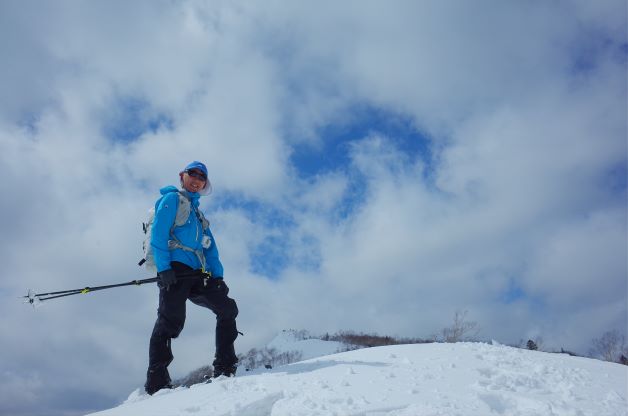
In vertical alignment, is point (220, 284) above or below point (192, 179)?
below

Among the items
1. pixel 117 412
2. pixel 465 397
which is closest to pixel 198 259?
pixel 117 412

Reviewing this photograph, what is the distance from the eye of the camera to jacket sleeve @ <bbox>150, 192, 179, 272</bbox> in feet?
17.0

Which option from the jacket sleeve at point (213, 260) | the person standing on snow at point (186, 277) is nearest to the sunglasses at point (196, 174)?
the person standing on snow at point (186, 277)

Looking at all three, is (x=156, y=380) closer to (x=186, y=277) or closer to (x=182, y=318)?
(x=182, y=318)

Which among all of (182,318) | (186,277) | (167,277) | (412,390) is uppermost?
(186,277)

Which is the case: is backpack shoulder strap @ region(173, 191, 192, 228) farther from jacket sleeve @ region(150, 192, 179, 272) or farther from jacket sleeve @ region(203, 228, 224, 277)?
jacket sleeve @ region(203, 228, 224, 277)

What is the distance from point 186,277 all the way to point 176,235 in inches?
22.3

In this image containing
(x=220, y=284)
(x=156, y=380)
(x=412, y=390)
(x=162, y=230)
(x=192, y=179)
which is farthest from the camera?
(x=192, y=179)

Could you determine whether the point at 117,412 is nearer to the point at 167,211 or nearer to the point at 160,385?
the point at 160,385

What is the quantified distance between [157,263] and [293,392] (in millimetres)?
2427

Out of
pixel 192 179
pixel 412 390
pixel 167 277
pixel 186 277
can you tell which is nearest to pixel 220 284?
pixel 186 277

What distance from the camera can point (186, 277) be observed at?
17.7 ft

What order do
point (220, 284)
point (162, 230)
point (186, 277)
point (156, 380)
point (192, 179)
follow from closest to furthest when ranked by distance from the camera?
point (156, 380) < point (162, 230) < point (186, 277) < point (220, 284) < point (192, 179)

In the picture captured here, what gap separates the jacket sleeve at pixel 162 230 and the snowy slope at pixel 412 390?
4.99 feet
